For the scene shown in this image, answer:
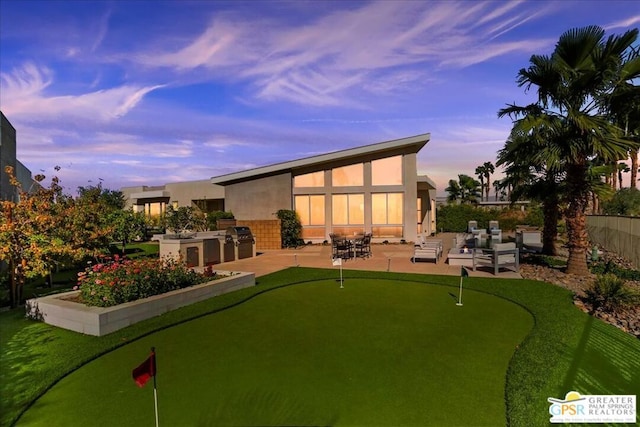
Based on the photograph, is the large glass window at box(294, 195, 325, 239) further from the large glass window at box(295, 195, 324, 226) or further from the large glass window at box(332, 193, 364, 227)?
the large glass window at box(332, 193, 364, 227)

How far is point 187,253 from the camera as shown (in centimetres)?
1360

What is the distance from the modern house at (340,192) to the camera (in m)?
22.6

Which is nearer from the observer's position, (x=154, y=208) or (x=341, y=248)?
(x=341, y=248)

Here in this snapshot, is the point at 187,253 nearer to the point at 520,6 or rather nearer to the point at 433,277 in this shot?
the point at 433,277

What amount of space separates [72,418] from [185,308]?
14.0 feet

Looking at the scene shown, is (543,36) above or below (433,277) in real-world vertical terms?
Answer: above

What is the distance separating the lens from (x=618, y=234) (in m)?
17.2

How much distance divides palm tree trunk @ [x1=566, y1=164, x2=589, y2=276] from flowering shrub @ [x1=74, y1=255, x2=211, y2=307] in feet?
39.0

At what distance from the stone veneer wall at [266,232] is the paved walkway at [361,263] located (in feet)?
4.09

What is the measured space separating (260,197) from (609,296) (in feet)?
61.9

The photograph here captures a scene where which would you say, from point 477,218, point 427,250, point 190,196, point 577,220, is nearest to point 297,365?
point 427,250

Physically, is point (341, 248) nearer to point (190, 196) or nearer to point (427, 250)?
point (427, 250)

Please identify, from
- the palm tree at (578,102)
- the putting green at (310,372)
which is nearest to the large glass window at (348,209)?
the palm tree at (578,102)

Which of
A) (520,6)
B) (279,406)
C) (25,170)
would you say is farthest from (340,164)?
(279,406)
